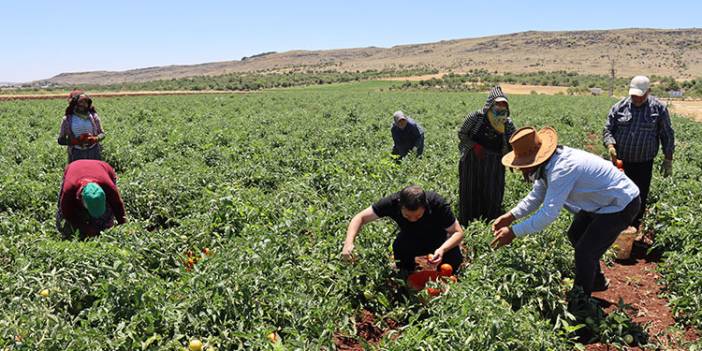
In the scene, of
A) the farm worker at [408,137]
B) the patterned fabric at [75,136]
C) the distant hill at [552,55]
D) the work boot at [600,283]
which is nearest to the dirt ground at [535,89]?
the distant hill at [552,55]

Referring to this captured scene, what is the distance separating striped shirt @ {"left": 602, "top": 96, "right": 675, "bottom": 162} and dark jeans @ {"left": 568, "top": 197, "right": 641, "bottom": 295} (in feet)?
6.92

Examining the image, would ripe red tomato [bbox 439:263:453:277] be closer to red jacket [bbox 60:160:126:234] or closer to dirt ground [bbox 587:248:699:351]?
dirt ground [bbox 587:248:699:351]

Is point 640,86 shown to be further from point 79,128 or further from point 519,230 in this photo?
point 79,128

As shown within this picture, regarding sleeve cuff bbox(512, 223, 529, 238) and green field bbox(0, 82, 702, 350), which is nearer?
green field bbox(0, 82, 702, 350)

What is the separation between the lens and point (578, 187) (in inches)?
152

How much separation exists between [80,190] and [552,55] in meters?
120

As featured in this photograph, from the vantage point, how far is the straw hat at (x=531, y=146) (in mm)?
3822

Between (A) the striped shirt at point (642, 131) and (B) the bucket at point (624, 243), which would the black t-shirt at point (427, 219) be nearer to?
(B) the bucket at point (624, 243)

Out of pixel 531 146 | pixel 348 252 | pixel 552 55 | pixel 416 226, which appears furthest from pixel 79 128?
pixel 552 55

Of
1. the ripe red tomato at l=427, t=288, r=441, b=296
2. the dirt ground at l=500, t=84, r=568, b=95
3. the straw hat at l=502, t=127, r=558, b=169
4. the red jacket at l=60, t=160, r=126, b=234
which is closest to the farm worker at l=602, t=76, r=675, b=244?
the straw hat at l=502, t=127, r=558, b=169

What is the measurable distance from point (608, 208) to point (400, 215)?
1.55 meters

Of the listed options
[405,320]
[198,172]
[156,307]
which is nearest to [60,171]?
[198,172]

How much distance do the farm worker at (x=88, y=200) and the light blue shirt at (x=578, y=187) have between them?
3332mm

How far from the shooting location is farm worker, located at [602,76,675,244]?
5793 mm
